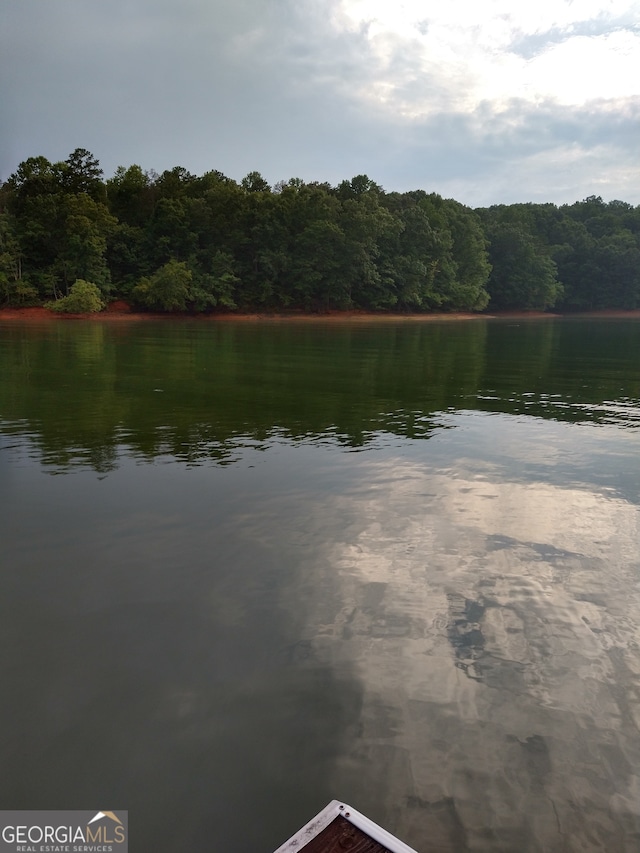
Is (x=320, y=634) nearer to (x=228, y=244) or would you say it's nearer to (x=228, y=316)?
(x=228, y=316)

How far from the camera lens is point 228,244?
61.1 metres

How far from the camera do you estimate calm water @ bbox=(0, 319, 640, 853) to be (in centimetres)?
306

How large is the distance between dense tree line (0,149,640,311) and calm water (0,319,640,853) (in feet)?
151

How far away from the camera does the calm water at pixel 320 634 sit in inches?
120

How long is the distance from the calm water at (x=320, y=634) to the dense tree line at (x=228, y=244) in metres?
46.0

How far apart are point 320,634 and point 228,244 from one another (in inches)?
2386

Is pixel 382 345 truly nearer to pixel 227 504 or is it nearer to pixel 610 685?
pixel 227 504

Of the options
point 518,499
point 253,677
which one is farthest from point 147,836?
point 518,499

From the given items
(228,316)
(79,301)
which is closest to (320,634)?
(79,301)

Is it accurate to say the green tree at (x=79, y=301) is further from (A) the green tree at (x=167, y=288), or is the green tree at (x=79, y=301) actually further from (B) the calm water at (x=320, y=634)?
(B) the calm water at (x=320, y=634)

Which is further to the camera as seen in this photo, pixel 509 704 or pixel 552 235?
pixel 552 235

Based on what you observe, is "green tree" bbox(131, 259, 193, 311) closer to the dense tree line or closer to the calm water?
the dense tree line

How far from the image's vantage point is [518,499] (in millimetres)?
7402

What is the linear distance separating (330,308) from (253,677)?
202ft
